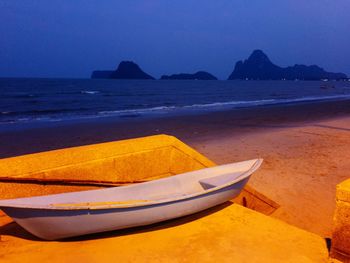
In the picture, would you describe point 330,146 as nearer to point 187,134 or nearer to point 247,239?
point 187,134

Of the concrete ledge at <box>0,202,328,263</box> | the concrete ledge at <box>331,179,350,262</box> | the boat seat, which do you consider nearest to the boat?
the boat seat

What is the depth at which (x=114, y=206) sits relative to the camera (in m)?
3.48

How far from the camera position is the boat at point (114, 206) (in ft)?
11.1

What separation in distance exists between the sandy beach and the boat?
2412mm

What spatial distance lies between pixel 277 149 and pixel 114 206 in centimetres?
830

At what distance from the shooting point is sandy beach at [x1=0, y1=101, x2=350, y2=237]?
21.9 ft

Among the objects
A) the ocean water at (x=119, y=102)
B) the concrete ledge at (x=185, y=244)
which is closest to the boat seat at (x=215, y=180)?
the concrete ledge at (x=185, y=244)

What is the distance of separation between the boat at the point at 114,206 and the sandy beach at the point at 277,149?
241 centimetres

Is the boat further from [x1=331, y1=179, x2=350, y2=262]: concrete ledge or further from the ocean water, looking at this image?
the ocean water

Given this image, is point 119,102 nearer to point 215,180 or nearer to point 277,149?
point 277,149

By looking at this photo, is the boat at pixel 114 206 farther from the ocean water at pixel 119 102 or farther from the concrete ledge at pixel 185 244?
the ocean water at pixel 119 102

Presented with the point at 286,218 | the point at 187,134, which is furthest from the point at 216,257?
the point at 187,134

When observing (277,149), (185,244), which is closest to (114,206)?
(185,244)

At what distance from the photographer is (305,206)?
21.7ft
